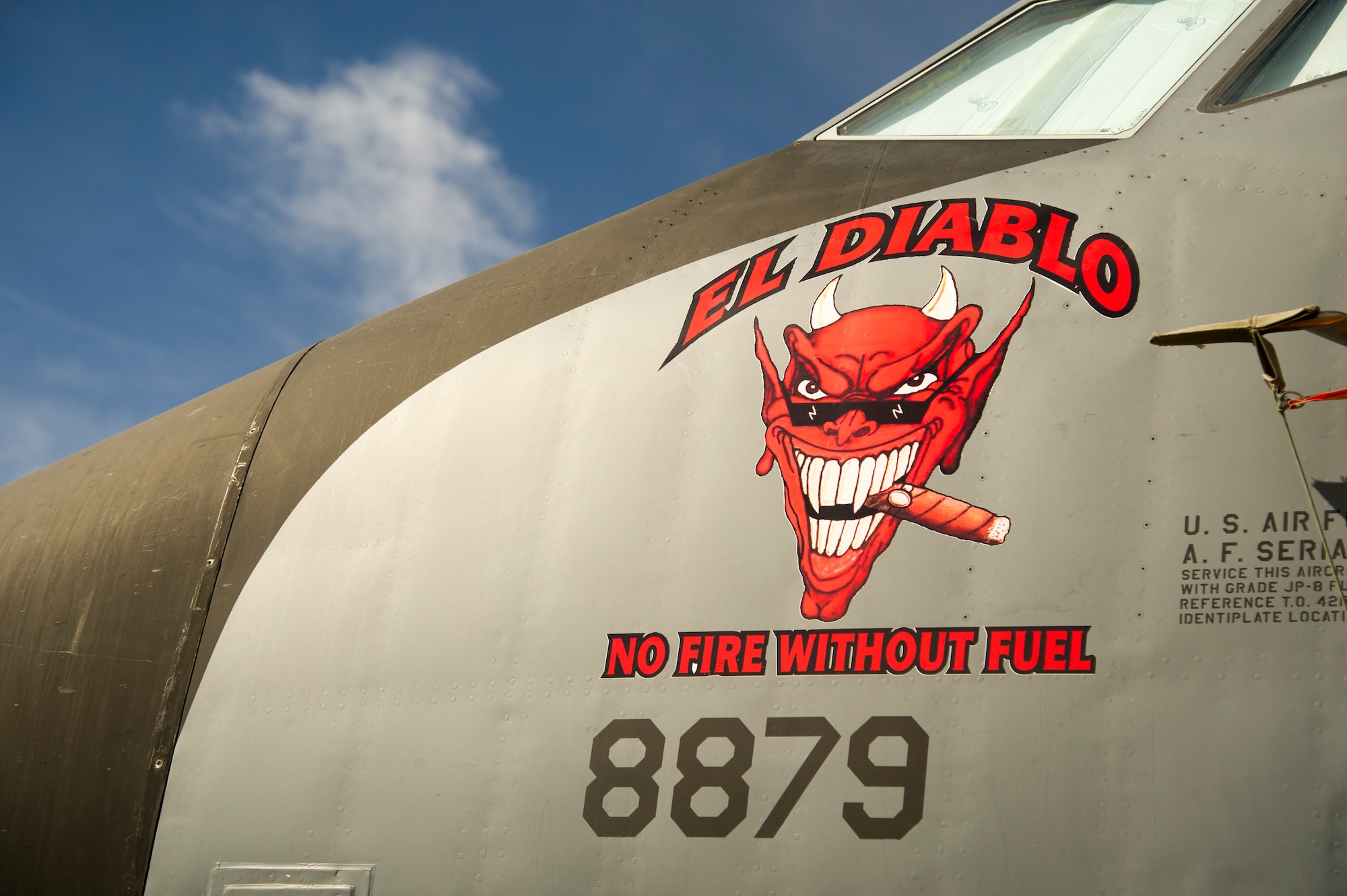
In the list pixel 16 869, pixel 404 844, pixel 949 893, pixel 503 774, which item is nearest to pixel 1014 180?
pixel 949 893

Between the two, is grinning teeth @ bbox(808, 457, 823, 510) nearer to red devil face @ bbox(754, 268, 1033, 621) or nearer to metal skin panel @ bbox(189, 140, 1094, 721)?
red devil face @ bbox(754, 268, 1033, 621)

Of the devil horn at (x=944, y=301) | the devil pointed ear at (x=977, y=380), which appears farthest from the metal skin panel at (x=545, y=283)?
the devil pointed ear at (x=977, y=380)

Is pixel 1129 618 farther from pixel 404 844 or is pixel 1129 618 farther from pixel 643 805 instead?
pixel 404 844

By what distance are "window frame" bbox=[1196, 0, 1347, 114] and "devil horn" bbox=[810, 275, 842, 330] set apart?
178 centimetres

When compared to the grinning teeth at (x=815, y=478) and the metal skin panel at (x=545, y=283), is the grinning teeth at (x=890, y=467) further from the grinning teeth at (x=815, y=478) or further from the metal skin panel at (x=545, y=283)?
the metal skin panel at (x=545, y=283)

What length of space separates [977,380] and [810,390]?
2.45 ft

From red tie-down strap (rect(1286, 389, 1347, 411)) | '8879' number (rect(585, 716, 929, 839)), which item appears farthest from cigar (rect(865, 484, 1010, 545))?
red tie-down strap (rect(1286, 389, 1347, 411))

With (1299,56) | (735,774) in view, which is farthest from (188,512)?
(1299,56)

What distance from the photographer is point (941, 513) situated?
4.46 metres

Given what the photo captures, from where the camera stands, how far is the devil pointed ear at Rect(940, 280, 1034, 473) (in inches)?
178

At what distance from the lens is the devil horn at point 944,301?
4.78 metres

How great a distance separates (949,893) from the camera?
3.97 metres

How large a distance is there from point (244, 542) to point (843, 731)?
3493 millimetres

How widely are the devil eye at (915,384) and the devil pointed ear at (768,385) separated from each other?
55 centimetres
